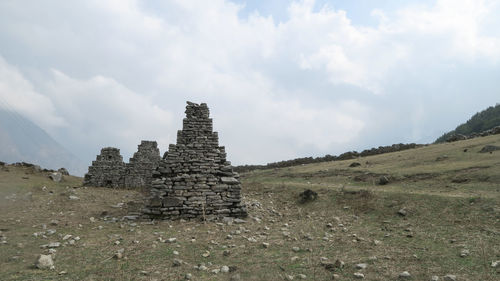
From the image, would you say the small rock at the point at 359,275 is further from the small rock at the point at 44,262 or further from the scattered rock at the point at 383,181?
the scattered rock at the point at 383,181

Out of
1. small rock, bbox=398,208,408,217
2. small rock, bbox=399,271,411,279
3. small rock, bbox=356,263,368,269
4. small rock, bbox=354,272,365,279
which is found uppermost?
small rock, bbox=398,208,408,217

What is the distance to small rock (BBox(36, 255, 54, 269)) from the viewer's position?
682cm

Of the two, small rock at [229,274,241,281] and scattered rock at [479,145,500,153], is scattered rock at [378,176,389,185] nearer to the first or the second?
scattered rock at [479,145,500,153]

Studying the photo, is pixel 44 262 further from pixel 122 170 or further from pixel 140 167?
pixel 122 170

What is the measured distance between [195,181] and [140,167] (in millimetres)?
14238

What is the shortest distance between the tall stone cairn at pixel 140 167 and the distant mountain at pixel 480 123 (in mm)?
52136

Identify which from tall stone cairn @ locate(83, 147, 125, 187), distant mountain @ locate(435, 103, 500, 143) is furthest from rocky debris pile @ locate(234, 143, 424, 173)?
tall stone cairn @ locate(83, 147, 125, 187)

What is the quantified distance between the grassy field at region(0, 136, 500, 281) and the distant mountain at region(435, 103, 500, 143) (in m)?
44.8

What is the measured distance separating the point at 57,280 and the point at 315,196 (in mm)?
11937

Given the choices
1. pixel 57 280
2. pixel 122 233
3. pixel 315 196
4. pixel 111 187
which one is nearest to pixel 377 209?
pixel 315 196

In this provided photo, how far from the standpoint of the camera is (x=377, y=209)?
12.4 meters

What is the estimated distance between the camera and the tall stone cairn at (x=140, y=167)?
24719 millimetres

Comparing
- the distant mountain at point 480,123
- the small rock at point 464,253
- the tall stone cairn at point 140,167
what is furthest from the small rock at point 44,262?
the distant mountain at point 480,123

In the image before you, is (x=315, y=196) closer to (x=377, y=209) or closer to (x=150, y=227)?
(x=377, y=209)
